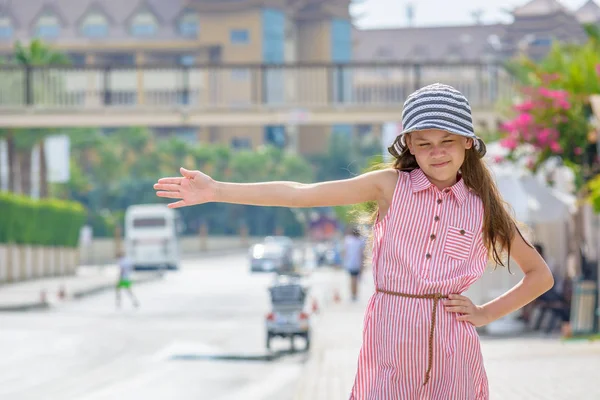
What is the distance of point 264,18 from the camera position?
404 feet

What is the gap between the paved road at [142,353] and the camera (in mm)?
15586

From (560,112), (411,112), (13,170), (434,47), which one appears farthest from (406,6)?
(411,112)

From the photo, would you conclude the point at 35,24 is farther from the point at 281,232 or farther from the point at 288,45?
the point at 281,232

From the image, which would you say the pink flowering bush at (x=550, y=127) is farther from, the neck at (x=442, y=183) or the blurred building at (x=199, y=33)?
the blurred building at (x=199, y=33)

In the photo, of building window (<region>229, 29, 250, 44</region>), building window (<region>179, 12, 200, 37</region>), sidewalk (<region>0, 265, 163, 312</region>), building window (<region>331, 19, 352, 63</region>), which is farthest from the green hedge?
building window (<region>331, 19, 352, 63</region>)

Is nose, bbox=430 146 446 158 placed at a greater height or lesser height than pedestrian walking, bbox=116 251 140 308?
greater

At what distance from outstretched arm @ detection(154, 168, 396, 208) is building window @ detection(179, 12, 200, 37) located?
119 meters

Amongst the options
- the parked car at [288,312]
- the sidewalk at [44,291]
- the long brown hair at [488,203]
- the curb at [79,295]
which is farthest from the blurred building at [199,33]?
the long brown hair at [488,203]

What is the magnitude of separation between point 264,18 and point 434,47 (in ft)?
112

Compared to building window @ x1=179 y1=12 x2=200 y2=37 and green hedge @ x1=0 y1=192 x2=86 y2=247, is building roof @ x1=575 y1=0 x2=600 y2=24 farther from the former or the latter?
green hedge @ x1=0 y1=192 x2=86 y2=247

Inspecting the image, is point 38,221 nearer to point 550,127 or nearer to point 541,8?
point 550,127

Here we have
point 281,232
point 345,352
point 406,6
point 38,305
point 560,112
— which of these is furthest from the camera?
point 406,6

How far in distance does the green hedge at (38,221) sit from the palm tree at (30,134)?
304 cm

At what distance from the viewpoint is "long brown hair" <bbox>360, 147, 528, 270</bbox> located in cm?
492
